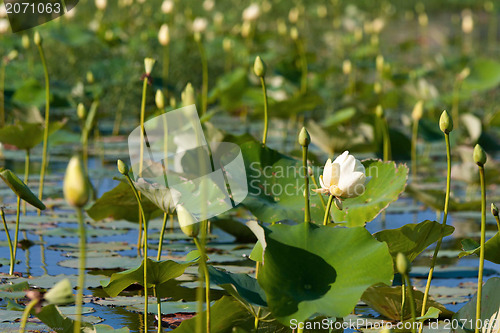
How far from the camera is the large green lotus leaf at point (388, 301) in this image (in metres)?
1.79

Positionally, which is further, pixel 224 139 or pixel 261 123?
pixel 261 123

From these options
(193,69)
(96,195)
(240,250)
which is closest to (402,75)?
(193,69)

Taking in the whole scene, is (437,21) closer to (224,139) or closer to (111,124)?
(111,124)

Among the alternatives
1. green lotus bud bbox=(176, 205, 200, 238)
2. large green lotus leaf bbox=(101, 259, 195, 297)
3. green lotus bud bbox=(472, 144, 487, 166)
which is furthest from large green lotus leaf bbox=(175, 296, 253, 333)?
green lotus bud bbox=(472, 144, 487, 166)

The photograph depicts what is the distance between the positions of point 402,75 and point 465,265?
2.95 meters

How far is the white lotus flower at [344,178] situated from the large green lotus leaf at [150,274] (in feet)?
1.04

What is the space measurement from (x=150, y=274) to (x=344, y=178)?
1.43 ft

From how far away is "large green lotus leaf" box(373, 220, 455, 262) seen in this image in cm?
159

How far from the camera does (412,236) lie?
1.63m

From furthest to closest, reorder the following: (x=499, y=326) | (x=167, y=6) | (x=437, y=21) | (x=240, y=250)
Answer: (x=437, y=21), (x=167, y=6), (x=240, y=250), (x=499, y=326)

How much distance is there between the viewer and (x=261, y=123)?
502cm

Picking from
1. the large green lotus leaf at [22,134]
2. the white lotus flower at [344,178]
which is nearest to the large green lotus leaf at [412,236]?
the white lotus flower at [344,178]

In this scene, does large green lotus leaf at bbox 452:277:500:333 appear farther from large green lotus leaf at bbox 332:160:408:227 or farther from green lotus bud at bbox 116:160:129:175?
green lotus bud at bbox 116:160:129:175

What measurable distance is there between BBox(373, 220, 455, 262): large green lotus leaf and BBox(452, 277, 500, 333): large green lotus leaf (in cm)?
13
